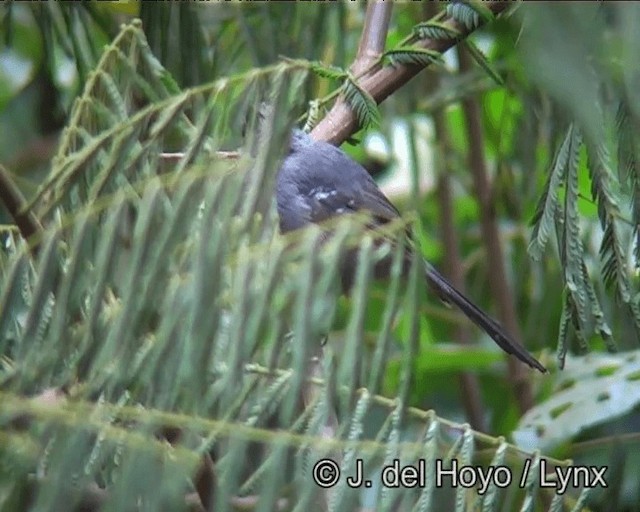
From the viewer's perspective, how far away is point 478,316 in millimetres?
1749

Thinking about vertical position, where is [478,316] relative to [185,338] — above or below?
above

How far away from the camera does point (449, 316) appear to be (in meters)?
2.63

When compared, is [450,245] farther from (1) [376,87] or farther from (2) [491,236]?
(1) [376,87]

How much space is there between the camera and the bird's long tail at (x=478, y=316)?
164cm

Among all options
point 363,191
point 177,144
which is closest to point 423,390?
point 363,191

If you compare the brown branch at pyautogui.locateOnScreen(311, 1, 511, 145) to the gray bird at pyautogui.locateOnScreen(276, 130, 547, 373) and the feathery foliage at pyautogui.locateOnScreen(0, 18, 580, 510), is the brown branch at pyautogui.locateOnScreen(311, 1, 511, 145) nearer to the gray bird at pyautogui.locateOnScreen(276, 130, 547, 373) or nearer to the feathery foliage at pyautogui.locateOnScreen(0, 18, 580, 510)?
the gray bird at pyautogui.locateOnScreen(276, 130, 547, 373)

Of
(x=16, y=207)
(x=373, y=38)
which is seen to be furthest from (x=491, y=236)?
(x=16, y=207)

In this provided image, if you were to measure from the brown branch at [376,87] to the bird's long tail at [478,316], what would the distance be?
0.26 m

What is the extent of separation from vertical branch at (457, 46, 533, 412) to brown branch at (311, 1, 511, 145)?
0.99m

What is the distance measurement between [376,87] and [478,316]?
0.42 metres

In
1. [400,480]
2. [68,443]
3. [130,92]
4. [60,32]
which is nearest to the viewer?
[68,443]

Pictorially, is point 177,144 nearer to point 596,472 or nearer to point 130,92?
point 130,92

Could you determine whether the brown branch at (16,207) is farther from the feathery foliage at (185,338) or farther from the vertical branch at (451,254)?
the vertical branch at (451,254)

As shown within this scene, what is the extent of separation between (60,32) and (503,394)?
145 cm
